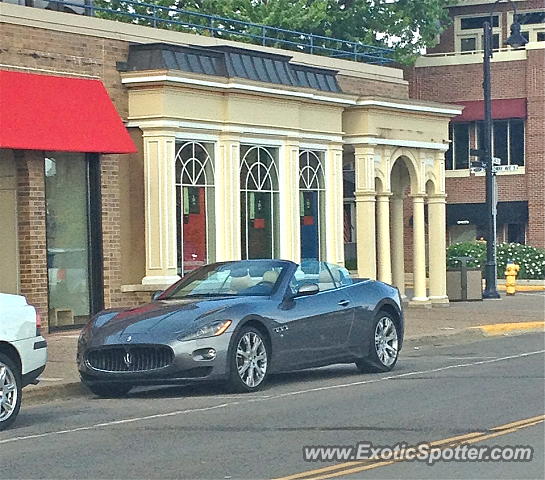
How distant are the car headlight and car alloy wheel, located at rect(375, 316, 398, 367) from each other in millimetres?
3037

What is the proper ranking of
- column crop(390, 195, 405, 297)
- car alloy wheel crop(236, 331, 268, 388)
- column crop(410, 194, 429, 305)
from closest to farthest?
car alloy wheel crop(236, 331, 268, 388) → column crop(410, 194, 429, 305) → column crop(390, 195, 405, 297)

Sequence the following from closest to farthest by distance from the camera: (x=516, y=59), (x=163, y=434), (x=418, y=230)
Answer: (x=163, y=434) → (x=418, y=230) → (x=516, y=59)

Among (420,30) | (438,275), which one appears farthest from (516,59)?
(438,275)

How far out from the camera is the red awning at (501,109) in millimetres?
51438

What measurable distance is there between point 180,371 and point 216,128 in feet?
35.0

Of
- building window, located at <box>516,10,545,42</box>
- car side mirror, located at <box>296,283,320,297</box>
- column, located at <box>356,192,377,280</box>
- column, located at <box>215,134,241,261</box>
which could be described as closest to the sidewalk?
column, located at <box>356,192,377,280</box>

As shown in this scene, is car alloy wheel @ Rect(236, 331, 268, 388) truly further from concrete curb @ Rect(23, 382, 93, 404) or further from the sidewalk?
the sidewalk

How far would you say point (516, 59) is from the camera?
51.6m

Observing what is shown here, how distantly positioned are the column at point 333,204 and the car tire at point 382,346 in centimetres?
1055

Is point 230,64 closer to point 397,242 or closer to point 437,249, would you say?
point 437,249

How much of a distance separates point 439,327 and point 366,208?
4.51 metres

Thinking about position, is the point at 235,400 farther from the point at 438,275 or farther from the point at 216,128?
the point at 438,275

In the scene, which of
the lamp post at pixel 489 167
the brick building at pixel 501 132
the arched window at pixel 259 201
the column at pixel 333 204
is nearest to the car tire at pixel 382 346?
the arched window at pixel 259 201

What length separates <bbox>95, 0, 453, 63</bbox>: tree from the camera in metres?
48.0
